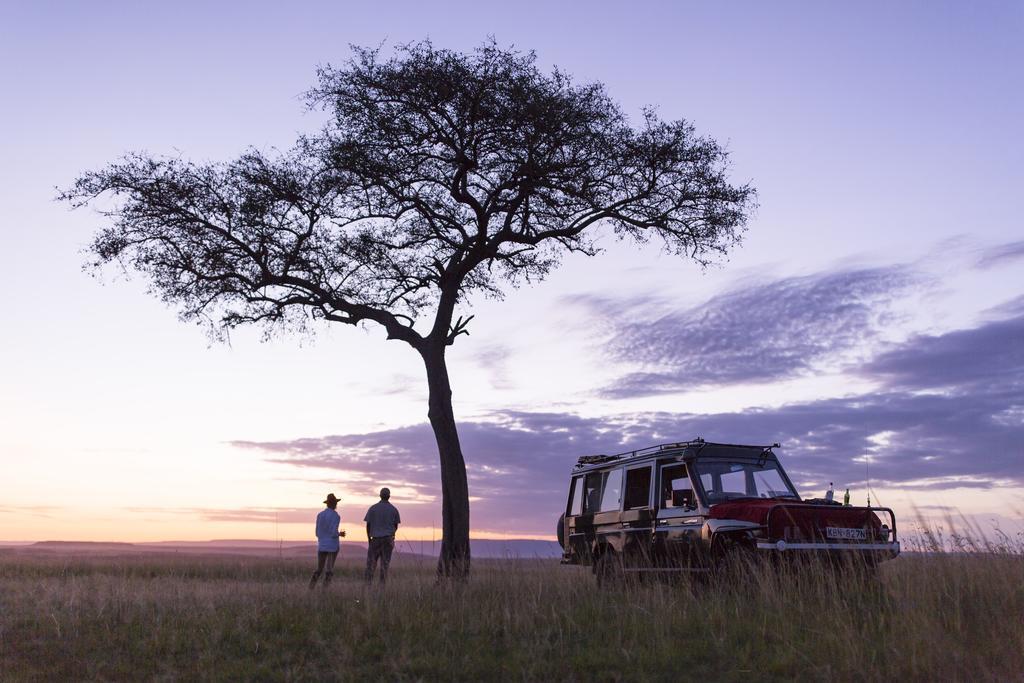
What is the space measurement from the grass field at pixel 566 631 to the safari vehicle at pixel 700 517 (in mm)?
475

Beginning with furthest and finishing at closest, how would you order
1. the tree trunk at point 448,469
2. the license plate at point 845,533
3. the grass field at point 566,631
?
the tree trunk at point 448,469 → the license plate at point 845,533 → the grass field at point 566,631

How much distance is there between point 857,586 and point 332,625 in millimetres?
7367

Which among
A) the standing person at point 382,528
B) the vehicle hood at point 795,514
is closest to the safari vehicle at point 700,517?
the vehicle hood at point 795,514

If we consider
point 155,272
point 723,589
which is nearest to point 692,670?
point 723,589

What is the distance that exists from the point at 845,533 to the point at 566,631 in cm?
450

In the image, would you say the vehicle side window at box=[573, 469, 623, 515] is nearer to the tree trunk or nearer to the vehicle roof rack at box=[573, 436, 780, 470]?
the vehicle roof rack at box=[573, 436, 780, 470]

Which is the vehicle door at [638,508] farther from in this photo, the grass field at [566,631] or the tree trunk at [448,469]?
the tree trunk at [448,469]

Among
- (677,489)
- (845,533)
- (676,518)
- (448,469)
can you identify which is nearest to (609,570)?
(676,518)

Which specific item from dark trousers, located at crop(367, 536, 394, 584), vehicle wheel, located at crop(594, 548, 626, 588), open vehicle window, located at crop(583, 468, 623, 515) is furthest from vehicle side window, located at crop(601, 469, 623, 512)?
dark trousers, located at crop(367, 536, 394, 584)

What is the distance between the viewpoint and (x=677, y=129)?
2494cm

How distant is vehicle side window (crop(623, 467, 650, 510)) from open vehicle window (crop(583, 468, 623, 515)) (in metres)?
0.27

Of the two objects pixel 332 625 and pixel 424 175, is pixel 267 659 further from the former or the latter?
pixel 424 175

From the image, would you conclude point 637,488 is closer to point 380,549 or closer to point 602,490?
point 602,490

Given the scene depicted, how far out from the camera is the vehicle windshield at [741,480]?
14516 millimetres
